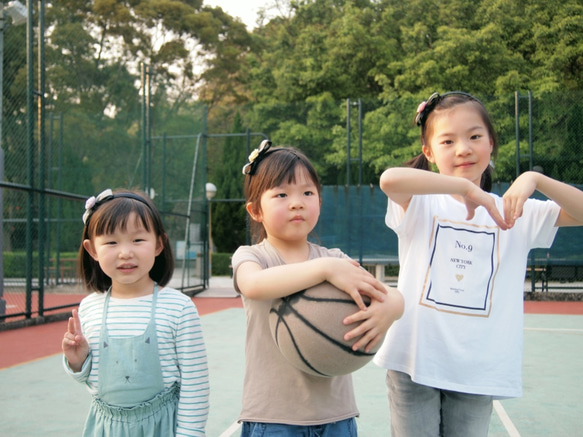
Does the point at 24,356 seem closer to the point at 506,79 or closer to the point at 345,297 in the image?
the point at 345,297

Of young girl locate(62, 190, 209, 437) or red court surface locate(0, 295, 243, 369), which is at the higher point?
young girl locate(62, 190, 209, 437)

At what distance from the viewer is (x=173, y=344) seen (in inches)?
76.5

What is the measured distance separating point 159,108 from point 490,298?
12.4 meters

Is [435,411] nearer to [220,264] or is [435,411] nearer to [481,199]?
[481,199]

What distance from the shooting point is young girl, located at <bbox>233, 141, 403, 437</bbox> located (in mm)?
1614

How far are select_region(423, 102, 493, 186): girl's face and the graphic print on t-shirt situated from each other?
0.65 feet

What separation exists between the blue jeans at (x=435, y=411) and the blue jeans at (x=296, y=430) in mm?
303

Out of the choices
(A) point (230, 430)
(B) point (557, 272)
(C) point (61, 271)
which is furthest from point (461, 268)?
(C) point (61, 271)

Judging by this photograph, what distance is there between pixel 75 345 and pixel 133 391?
23cm

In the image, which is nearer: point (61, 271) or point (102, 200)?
point (102, 200)

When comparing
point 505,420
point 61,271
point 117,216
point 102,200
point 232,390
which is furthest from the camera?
point 61,271

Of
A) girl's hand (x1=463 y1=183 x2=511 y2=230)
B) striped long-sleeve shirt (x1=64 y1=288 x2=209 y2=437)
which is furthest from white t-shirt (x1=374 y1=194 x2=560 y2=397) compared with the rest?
striped long-sleeve shirt (x1=64 y1=288 x2=209 y2=437)

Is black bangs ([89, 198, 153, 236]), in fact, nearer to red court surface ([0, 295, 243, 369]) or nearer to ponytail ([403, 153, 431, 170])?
ponytail ([403, 153, 431, 170])

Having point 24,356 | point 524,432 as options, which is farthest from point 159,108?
point 524,432
